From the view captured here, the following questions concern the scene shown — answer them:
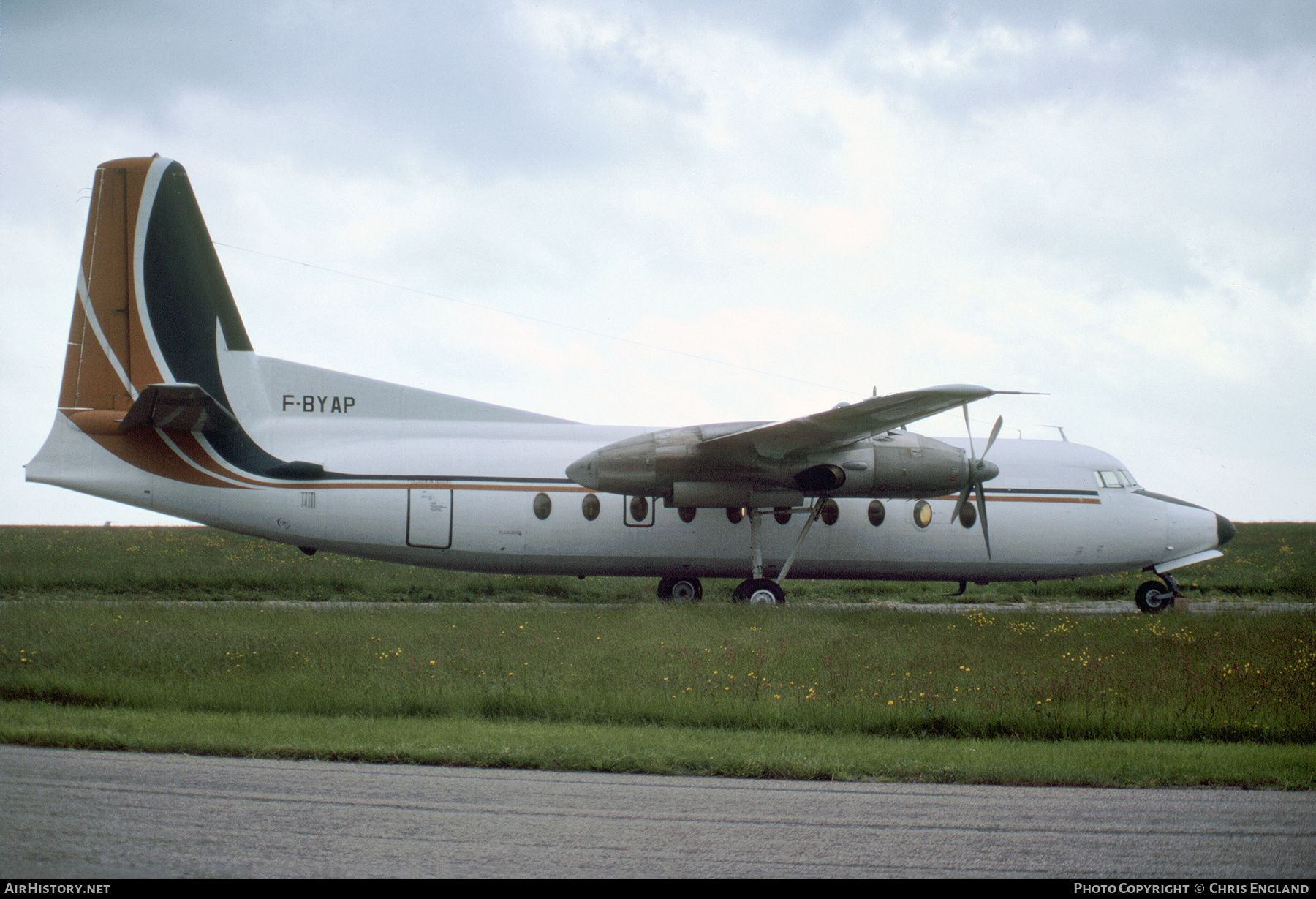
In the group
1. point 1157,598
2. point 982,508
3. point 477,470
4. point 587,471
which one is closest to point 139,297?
point 477,470

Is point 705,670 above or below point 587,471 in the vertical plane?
below

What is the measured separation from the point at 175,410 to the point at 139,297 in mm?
2784

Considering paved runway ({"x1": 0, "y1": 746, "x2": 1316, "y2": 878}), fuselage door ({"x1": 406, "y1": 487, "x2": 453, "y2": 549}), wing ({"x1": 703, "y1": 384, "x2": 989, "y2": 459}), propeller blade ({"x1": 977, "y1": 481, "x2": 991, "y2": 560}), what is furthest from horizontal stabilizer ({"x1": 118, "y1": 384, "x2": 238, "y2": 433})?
propeller blade ({"x1": 977, "y1": 481, "x2": 991, "y2": 560})

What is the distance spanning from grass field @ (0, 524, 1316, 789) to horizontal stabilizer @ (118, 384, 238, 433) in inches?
136

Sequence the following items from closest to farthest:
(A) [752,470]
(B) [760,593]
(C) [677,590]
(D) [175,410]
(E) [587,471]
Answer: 1. (D) [175,410]
2. (E) [587,471]
3. (A) [752,470]
4. (B) [760,593]
5. (C) [677,590]

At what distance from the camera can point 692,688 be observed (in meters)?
10.9

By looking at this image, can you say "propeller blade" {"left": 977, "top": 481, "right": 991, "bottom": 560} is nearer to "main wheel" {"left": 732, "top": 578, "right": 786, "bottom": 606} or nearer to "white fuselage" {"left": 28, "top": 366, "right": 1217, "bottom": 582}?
"white fuselage" {"left": 28, "top": 366, "right": 1217, "bottom": 582}

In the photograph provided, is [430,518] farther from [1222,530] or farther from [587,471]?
[1222,530]

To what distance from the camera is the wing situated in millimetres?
16189

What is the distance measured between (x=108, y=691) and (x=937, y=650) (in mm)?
10655

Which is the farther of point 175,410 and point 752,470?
point 752,470

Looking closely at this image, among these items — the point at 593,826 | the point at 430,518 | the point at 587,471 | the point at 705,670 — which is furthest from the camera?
the point at 430,518

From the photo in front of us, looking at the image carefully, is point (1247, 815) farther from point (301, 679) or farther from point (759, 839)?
point (301, 679)

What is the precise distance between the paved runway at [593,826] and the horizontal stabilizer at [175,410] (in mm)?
10903
